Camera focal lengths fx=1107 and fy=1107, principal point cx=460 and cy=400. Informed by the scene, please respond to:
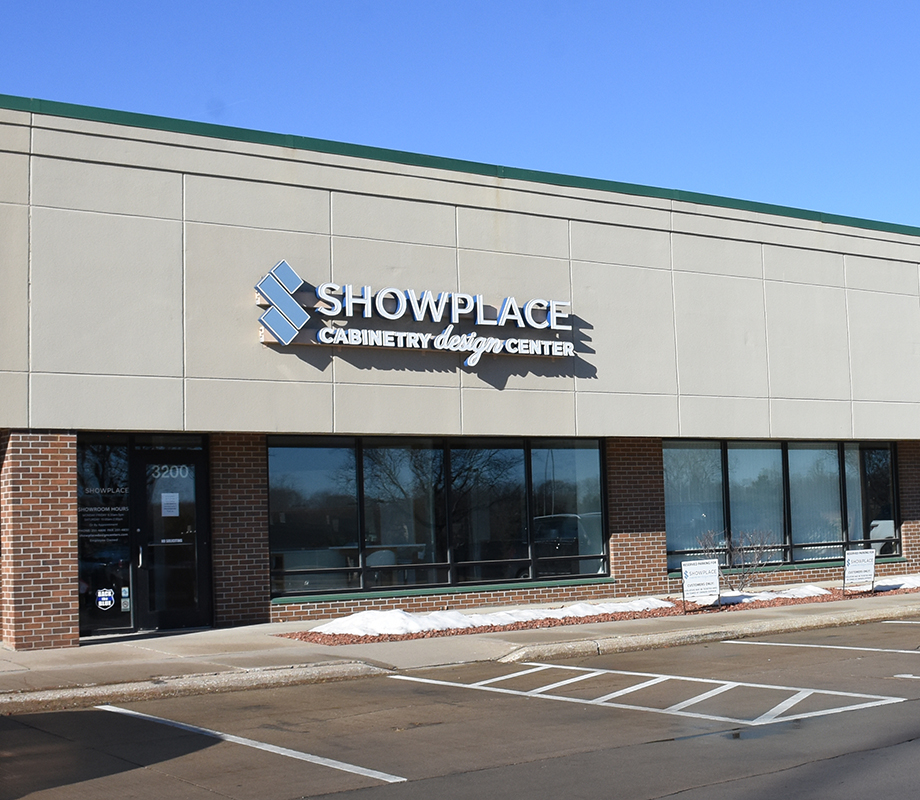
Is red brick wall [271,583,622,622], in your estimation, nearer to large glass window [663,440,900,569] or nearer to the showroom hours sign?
large glass window [663,440,900,569]

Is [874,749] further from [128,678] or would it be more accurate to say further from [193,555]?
[193,555]

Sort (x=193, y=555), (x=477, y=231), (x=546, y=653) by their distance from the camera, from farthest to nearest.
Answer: (x=477, y=231) < (x=193, y=555) < (x=546, y=653)

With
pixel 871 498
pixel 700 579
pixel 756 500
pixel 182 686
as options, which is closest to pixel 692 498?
pixel 756 500

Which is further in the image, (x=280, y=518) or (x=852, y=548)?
(x=852, y=548)

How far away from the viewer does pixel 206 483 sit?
1728 cm

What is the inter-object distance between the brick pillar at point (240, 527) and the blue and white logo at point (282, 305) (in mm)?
1892

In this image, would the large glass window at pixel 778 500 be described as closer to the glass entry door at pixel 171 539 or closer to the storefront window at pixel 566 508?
the storefront window at pixel 566 508

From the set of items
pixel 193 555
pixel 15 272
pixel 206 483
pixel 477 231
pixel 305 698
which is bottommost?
pixel 305 698

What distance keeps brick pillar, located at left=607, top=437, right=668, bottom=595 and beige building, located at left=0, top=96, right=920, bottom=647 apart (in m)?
0.05

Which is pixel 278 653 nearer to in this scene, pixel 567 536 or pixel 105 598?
pixel 105 598

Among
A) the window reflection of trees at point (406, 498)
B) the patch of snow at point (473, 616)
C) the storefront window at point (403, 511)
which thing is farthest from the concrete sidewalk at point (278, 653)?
the window reflection of trees at point (406, 498)

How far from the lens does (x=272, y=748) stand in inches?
359

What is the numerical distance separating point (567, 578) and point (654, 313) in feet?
17.0

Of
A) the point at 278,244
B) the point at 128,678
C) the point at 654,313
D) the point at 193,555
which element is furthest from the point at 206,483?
the point at 654,313
